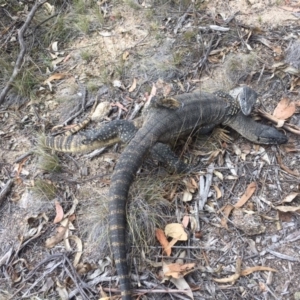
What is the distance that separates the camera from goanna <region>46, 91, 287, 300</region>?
424 cm

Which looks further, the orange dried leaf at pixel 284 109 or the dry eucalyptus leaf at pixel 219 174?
the orange dried leaf at pixel 284 109

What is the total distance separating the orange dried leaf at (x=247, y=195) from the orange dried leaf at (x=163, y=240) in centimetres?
82

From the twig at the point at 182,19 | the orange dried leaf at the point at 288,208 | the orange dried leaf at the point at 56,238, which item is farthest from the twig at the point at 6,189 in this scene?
the twig at the point at 182,19

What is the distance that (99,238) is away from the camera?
4074mm

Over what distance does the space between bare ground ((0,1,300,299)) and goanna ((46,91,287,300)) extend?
0.56ft

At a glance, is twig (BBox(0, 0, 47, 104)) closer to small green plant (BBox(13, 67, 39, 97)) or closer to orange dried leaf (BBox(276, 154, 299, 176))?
small green plant (BBox(13, 67, 39, 97))

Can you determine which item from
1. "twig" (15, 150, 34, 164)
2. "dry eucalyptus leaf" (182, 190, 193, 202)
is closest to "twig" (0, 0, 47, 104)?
"twig" (15, 150, 34, 164)

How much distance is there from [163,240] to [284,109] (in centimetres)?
218

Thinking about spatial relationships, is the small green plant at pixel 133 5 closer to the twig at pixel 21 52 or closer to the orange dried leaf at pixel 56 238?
the twig at pixel 21 52

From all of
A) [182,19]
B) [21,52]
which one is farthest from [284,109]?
[21,52]

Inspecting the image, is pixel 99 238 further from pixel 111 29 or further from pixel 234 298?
pixel 111 29

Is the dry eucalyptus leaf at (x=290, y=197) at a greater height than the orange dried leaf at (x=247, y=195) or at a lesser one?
lesser

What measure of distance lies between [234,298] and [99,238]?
1.40 metres

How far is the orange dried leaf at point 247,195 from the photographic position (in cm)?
425
